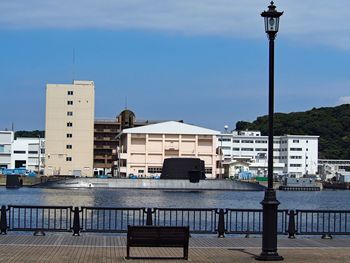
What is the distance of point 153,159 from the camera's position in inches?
6688

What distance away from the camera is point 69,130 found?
160 meters

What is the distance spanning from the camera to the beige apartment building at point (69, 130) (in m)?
158

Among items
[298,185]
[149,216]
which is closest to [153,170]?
[298,185]

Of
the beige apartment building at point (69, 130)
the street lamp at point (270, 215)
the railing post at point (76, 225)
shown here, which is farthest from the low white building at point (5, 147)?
the street lamp at point (270, 215)

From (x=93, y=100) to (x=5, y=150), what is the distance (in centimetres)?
3942

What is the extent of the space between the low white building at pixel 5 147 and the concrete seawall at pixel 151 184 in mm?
57552

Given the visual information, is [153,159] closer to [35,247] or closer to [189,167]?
[189,167]

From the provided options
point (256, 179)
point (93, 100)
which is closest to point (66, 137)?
point (93, 100)

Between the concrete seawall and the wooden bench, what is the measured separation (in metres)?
103

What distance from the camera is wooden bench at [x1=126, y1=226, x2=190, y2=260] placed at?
21.1m

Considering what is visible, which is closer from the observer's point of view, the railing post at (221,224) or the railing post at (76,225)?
the railing post at (76,225)

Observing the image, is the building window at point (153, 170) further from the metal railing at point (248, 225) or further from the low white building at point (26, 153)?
the metal railing at point (248, 225)

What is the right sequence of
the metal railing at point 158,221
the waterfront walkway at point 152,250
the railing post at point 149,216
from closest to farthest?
the waterfront walkway at point 152,250
the railing post at point 149,216
the metal railing at point 158,221

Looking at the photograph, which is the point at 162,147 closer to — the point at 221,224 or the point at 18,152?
the point at 18,152
